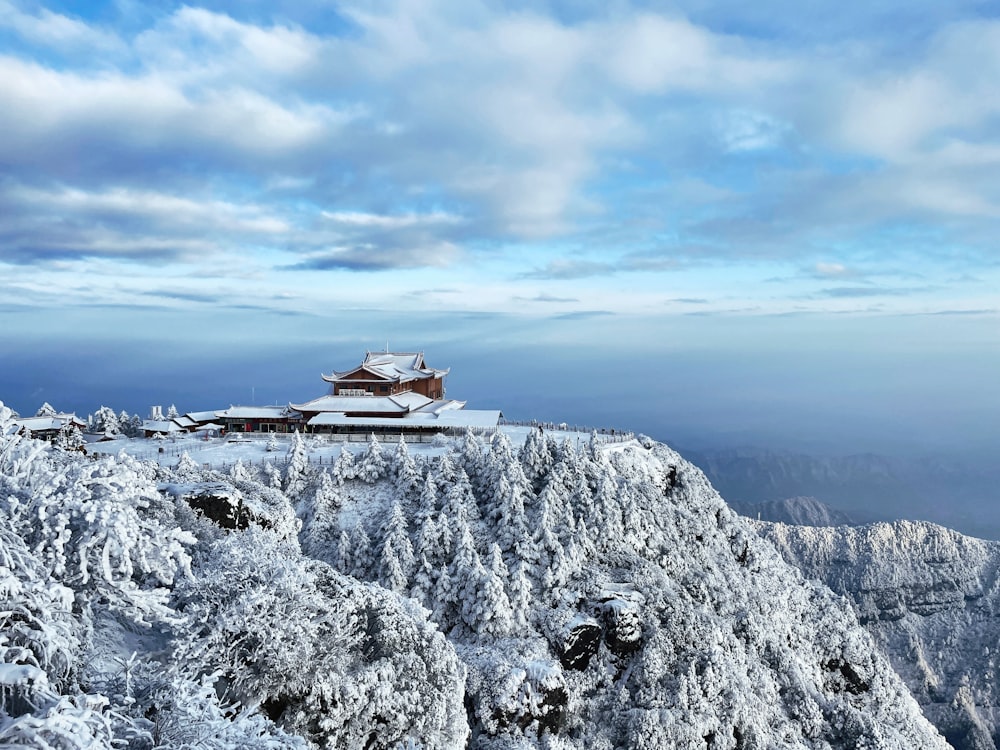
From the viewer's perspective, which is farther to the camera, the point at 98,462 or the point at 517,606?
the point at 517,606

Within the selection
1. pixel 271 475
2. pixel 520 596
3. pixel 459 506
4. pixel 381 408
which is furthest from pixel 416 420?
pixel 520 596

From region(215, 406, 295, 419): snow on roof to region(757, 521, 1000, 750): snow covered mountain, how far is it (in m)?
93.7

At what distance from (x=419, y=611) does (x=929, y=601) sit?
120 metres

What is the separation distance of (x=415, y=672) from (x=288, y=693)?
4474 millimetres

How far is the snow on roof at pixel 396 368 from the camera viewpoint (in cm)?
6284

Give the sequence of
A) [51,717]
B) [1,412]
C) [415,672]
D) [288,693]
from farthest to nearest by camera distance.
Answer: [415,672], [288,693], [1,412], [51,717]

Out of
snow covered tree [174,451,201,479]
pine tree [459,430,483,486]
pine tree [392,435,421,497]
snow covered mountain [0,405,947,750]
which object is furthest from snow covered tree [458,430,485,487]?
snow covered tree [174,451,201,479]

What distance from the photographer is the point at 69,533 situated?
42.5ft

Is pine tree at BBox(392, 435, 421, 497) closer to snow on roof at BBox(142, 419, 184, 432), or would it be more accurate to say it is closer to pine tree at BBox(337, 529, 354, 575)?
pine tree at BBox(337, 529, 354, 575)

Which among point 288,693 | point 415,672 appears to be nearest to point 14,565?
point 288,693

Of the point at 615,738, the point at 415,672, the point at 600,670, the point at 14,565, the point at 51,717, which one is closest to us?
the point at 51,717

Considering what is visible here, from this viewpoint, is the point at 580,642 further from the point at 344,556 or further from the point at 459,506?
the point at 344,556

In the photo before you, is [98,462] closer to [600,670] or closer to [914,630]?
[600,670]

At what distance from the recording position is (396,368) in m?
69.0
